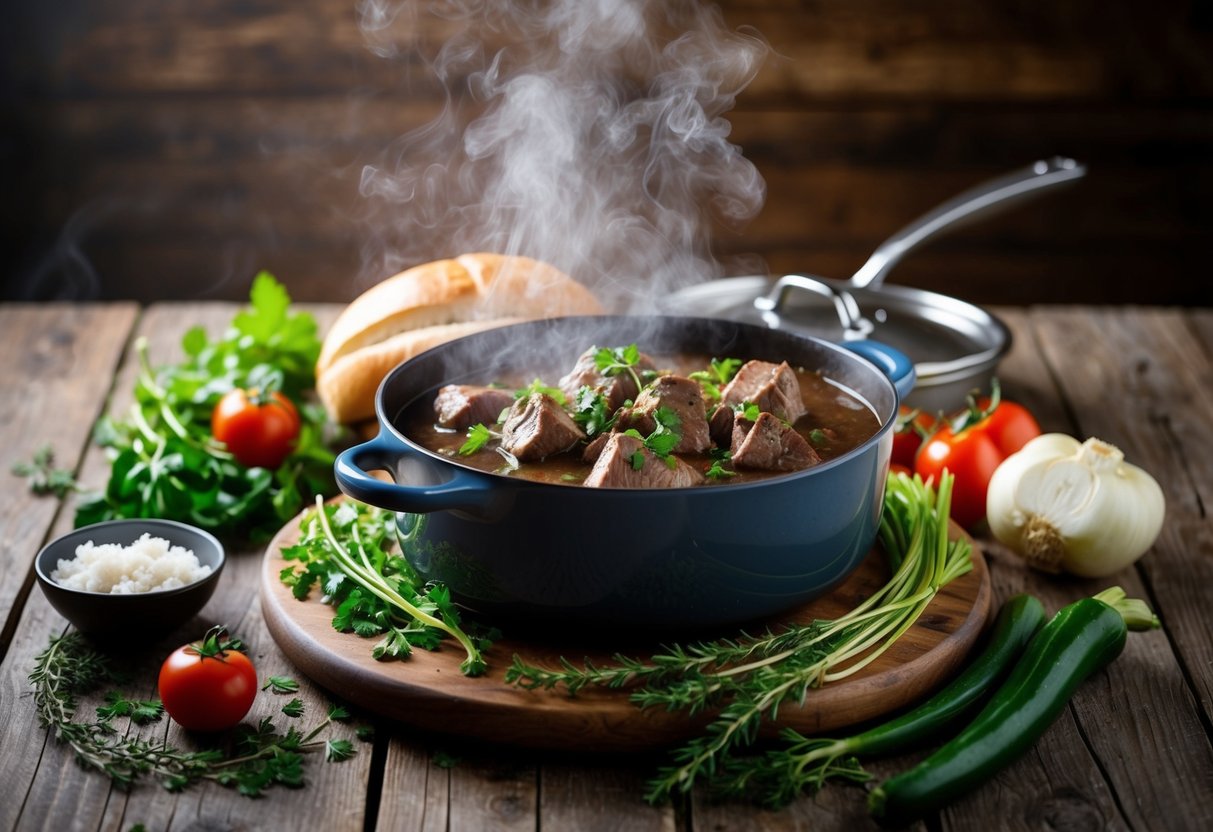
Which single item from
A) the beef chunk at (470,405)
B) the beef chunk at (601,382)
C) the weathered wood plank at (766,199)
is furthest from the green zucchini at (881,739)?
the weathered wood plank at (766,199)

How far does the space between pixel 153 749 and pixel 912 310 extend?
9.36 ft

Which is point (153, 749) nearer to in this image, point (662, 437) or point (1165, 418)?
point (662, 437)

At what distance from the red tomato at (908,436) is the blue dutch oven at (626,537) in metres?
0.97

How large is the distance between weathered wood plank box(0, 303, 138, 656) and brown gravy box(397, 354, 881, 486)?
1.03m

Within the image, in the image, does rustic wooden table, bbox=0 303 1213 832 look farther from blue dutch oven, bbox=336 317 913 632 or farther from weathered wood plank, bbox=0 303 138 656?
blue dutch oven, bbox=336 317 913 632

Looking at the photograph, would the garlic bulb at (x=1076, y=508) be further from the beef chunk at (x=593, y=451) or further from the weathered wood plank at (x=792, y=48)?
the weathered wood plank at (x=792, y=48)

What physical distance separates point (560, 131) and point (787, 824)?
2824 millimetres

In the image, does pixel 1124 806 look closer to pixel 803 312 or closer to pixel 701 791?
pixel 701 791

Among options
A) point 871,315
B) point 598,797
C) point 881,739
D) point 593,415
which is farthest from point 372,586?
point 871,315

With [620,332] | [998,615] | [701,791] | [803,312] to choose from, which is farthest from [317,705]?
[803,312]

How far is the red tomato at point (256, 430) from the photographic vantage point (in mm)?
3619

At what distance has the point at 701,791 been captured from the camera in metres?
2.31

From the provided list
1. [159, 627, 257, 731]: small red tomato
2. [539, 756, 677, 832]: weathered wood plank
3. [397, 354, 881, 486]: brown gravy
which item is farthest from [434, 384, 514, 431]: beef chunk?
[539, 756, 677, 832]: weathered wood plank

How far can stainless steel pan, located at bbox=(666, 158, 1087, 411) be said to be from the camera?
3811 mm
